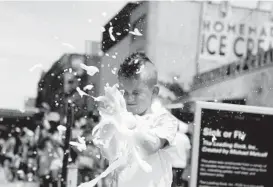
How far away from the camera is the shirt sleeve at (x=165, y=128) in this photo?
20.2 inches

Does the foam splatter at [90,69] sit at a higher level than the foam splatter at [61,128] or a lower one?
higher

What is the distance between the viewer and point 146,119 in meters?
0.55

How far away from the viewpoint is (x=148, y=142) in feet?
1.64

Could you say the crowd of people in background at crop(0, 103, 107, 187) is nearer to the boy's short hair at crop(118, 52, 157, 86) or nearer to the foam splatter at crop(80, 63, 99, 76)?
the foam splatter at crop(80, 63, 99, 76)

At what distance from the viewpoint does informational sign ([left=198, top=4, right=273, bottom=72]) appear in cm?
96

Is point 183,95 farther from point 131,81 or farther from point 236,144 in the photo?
point 131,81

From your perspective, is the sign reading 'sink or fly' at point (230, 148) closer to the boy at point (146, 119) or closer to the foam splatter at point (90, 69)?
the foam splatter at point (90, 69)

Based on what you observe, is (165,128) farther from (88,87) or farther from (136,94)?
(88,87)

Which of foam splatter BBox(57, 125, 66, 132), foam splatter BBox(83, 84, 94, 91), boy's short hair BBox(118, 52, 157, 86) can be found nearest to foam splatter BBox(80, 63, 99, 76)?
foam splatter BBox(83, 84, 94, 91)

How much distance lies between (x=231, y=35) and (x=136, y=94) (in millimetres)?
502

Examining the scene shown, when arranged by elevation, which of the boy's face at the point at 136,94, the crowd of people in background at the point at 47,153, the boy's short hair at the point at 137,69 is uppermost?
the boy's short hair at the point at 137,69

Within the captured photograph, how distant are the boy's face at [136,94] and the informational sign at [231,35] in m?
0.42

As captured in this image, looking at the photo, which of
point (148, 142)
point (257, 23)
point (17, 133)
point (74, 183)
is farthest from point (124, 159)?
point (257, 23)

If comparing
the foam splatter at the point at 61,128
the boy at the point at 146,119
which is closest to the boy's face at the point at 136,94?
the boy at the point at 146,119
